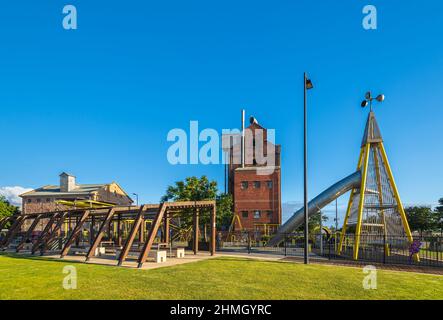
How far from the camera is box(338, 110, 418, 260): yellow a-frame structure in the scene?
65.2 ft

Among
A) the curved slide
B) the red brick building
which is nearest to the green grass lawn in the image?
the curved slide

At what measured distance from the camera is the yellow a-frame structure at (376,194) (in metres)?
19.9

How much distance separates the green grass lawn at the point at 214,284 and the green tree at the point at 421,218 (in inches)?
2138

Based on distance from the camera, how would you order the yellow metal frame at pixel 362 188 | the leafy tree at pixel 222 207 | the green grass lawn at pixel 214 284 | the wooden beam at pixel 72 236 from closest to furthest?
the green grass lawn at pixel 214 284 → the wooden beam at pixel 72 236 → the yellow metal frame at pixel 362 188 → the leafy tree at pixel 222 207

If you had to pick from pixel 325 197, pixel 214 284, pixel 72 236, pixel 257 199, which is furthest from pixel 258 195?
pixel 214 284

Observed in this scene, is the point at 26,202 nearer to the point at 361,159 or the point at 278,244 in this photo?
the point at 278,244

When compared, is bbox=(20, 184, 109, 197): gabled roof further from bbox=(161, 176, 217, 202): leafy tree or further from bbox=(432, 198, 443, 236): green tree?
bbox=(432, 198, 443, 236): green tree

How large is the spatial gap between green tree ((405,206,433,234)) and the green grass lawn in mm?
54308

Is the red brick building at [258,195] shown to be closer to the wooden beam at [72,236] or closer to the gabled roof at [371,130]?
the gabled roof at [371,130]

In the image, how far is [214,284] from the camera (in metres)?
9.84

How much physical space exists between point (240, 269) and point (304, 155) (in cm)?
658

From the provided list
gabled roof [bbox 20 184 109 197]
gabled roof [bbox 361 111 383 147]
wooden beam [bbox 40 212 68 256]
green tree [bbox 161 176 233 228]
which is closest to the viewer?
wooden beam [bbox 40 212 68 256]

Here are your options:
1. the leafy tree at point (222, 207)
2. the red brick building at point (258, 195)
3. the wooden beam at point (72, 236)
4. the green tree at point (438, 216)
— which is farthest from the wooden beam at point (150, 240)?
the green tree at point (438, 216)

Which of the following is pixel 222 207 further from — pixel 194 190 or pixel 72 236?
pixel 72 236
